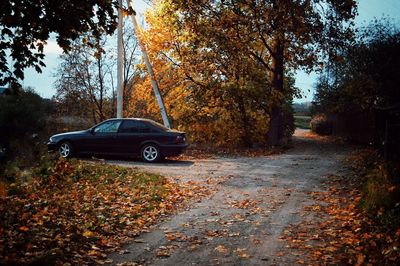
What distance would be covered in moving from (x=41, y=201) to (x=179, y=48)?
1574 cm

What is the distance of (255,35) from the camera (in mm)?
20109

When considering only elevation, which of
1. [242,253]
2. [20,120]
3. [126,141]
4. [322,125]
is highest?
[20,120]

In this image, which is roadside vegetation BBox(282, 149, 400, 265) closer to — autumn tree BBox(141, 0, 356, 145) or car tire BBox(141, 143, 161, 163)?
car tire BBox(141, 143, 161, 163)

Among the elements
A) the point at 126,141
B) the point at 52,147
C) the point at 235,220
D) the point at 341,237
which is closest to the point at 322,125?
the point at 126,141

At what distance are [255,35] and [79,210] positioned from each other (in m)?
14.6

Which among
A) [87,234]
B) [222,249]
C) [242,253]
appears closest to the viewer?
[242,253]

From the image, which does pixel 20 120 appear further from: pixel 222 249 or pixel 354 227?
pixel 354 227

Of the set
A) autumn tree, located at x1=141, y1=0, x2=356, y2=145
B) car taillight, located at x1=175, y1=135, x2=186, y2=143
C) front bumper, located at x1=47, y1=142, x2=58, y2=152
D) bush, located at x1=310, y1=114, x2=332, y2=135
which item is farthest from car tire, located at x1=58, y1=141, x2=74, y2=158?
bush, located at x1=310, y1=114, x2=332, y2=135

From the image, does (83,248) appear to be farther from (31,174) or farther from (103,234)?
(31,174)

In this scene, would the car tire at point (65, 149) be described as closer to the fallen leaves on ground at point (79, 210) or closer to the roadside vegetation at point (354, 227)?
the fallen leaves on ground at point (79, 210)

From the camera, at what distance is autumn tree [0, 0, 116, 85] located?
666cm

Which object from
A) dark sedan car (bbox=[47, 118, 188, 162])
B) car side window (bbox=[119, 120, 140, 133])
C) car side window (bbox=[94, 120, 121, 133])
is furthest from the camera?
car side window (bbox=[94, 120, 121, 133])

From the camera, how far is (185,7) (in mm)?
20078

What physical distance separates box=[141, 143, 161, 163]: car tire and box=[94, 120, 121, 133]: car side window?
4.48 ft
